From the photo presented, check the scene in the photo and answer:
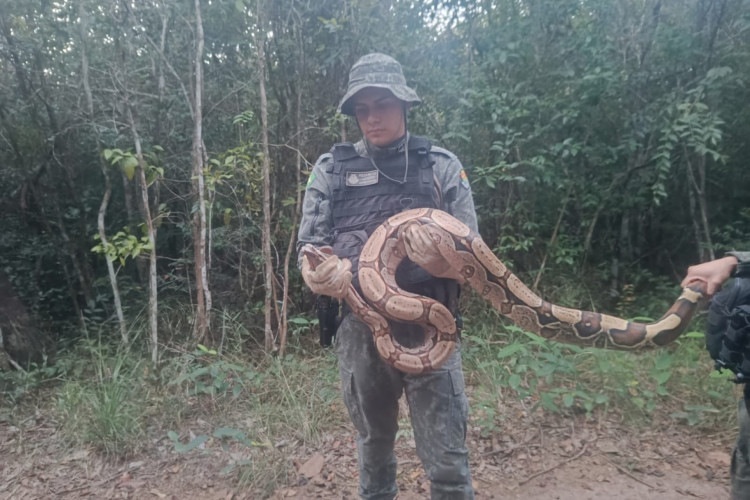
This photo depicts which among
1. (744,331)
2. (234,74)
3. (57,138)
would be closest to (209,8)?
(234,74)

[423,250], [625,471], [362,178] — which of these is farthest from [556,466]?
[362,178]

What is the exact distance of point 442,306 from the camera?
2236 mm

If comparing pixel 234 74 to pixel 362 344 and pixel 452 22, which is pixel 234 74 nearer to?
pixel 452 22

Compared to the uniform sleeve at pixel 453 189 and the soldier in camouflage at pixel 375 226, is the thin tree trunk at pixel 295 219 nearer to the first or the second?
the soldier in camouflage at pixel 375 226

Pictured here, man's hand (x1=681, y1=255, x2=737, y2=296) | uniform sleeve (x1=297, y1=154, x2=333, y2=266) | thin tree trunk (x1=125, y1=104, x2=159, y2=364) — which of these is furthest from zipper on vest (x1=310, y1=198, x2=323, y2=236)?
thin tree trunk (x1=125, y1=104, x2=159, y2=364)

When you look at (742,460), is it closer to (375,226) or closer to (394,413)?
(394,413)

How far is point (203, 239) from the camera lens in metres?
4.83

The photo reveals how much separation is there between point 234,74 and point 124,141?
64.8 inches

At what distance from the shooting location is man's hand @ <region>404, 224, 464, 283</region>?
7.13ft

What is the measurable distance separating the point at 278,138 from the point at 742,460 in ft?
16.8

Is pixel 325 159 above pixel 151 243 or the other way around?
above

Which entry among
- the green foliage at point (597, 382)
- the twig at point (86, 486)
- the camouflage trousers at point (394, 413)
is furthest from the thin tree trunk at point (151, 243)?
the green foliage at point (597, 382)

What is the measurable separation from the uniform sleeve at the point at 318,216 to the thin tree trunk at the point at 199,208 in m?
2.65

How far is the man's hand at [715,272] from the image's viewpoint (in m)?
2.12
